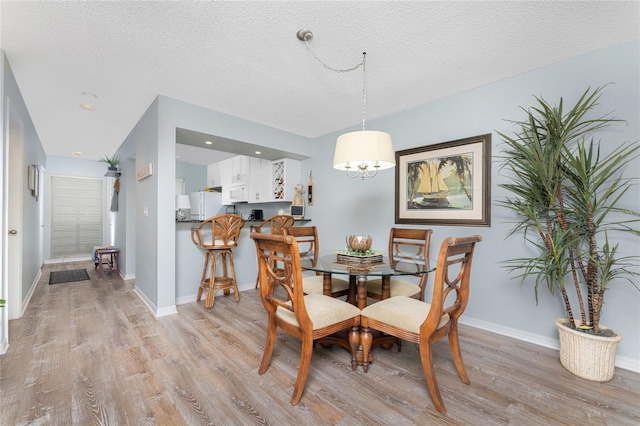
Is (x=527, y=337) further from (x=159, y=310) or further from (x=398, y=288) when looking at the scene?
(x=159, y=310)

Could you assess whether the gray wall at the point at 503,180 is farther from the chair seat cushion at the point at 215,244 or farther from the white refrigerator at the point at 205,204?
the white refrigerator at the point at 205,204

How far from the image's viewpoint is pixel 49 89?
2.81 metres

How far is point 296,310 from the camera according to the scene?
155 centimetres

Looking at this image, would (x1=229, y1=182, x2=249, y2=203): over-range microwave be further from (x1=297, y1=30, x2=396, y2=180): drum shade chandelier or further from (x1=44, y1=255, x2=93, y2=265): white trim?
(x1=44, y1=255, x2=93, y2=265): white trim

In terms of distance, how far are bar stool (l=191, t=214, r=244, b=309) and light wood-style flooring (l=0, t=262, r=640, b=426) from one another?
704 mm

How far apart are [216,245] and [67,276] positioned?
3.38m

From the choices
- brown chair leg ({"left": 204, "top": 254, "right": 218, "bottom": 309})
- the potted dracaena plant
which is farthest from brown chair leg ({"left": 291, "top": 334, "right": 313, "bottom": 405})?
brown chair leg ({"left": 204, "top": 254, "right": 218, "bottom": 309})

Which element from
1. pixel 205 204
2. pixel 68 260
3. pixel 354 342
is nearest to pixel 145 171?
pixel 205 204

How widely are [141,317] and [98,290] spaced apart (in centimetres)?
157

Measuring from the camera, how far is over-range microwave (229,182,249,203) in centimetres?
519

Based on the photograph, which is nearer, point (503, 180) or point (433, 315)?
point (433, 315)

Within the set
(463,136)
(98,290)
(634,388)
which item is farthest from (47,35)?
(634,388)

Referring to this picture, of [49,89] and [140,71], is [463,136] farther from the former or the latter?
[49,89]

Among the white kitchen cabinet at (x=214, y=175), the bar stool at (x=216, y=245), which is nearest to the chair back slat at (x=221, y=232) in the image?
the bar stool at (x=216, y=245)
